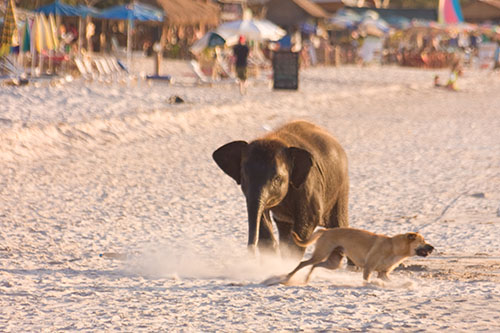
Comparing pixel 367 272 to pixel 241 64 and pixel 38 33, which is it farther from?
pixel 241 64

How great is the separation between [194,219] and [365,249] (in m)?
3.18

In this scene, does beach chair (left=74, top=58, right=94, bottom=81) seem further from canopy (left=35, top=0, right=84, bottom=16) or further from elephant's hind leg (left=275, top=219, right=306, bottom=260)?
elephant's hind leg (left=275, top=219, right=306, bottom=260)

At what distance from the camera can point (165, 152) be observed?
1313cm

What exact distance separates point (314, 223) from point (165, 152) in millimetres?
7538

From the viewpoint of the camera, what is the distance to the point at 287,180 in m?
5.63

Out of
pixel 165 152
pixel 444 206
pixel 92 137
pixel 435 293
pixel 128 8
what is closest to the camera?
pixel 435 293

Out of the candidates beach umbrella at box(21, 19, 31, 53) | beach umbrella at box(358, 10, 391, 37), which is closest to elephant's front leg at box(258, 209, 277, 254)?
beach umbrella at box(21, 19, 31, 53)

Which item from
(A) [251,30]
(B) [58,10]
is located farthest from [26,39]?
(A) [251,30]

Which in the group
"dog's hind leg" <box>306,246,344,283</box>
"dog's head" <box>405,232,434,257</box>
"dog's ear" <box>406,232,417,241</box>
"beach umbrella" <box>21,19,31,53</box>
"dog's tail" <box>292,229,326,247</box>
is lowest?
"dog's hind leg" <box>306,246,344,283</box>

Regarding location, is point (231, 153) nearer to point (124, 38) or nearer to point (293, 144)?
point (293, 144)

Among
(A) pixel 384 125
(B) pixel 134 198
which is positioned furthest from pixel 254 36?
(B) pixel 134 198

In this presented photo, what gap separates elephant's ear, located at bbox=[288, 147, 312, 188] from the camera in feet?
18.6

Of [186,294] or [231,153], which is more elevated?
[231,153]

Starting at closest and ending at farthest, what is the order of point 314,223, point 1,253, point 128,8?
point 314,223 < point 1,253 < point 128,8
